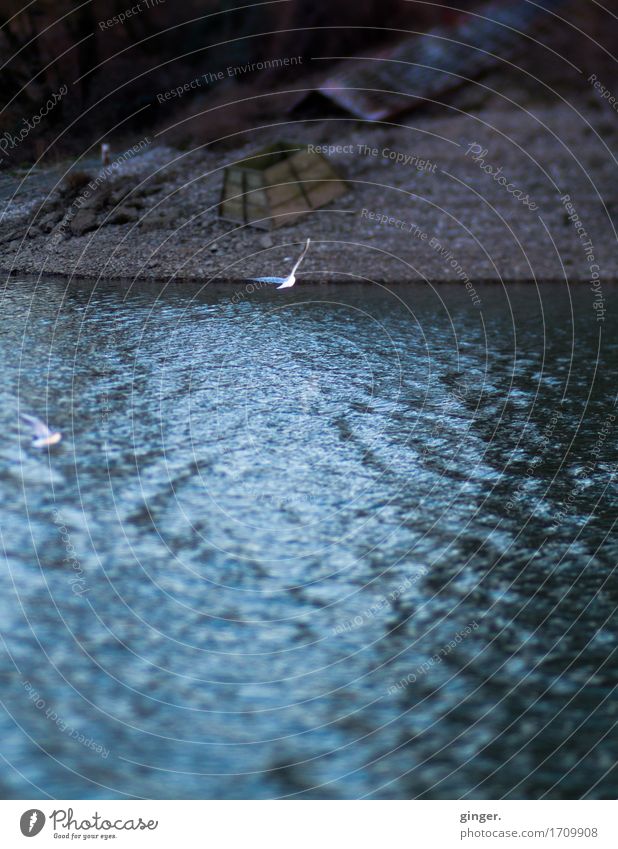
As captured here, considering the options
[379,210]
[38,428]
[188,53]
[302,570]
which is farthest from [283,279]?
[188,53]

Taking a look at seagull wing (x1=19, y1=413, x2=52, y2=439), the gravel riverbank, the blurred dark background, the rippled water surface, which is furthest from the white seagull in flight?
the blurred dark background

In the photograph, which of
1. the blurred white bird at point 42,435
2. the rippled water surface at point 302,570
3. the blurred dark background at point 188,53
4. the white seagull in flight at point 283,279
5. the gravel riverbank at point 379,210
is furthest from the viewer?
the blurred dark background at point 188,53

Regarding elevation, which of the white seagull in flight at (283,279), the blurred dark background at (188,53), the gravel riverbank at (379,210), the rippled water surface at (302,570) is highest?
the blurred dark background at (188,53)

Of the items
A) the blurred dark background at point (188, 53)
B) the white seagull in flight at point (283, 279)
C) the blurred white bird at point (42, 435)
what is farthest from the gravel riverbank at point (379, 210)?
the blurred white bird at point (42, 435)

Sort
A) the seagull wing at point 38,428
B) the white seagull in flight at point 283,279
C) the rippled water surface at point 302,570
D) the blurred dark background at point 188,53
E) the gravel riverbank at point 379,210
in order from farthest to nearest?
the blurred dark background at point 188,53, the gravel riverbank at point 379,210, the white seagull in flight at point 283,279, the seagull wing at point 38,428, the rippled water surface at point 302,570

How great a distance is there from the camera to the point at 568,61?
46.2 m

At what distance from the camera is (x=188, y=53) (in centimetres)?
4509

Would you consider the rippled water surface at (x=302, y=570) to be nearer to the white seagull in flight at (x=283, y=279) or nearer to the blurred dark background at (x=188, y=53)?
the white seagull in flight at (x=283, y=279)

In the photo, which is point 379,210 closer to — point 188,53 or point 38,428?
point 188,53

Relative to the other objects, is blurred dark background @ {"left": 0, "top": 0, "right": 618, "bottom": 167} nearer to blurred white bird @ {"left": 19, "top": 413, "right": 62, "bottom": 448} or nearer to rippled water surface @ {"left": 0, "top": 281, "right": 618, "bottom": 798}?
rippled water surface @ {"left": 0, "top": 281, "right": 618, "bottom": 798}

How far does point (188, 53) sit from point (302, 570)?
37.6m

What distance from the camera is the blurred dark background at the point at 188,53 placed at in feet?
129

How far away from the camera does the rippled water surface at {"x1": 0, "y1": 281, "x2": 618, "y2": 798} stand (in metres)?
9.36

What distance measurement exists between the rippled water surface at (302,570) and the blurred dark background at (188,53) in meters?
19.2
